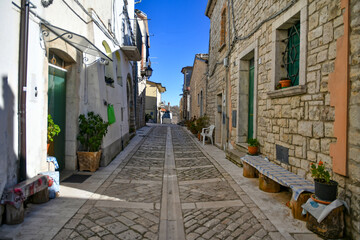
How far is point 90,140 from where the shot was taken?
5.10m

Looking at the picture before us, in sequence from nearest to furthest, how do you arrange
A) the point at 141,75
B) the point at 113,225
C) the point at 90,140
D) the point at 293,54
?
the point at 113,225
the point at 293,54
the point at 90,140
the point at 141,75

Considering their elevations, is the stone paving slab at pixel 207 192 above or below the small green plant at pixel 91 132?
below

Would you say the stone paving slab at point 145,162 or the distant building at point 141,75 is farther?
the distant building at point 141,75

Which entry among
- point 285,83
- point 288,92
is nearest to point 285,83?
point 285,83

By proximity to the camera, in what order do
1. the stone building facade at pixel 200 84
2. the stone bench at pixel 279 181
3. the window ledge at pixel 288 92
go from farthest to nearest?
the stone building facade at pixel 200 84 → the window ledge at pixel 288 92 → the stone bench at pixel 279 181

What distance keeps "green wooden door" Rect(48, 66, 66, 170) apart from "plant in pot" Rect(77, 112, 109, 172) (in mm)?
354

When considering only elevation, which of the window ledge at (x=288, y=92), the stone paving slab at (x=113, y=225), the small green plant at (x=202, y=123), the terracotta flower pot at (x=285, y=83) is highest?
the terracotta flower pot at (x=285, y=83)

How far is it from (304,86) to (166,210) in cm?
277

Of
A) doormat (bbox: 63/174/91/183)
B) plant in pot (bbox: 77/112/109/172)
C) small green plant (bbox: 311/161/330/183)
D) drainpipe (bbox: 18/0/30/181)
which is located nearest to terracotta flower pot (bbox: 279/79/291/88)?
small green plant (bbox: 311/161/330/183)

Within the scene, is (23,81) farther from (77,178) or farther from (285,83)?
(285,83)

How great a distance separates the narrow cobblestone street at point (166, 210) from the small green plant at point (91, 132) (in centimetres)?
76

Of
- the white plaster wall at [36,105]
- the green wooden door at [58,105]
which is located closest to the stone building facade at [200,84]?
the green wooden door at [58,105]

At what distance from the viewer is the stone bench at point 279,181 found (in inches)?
115

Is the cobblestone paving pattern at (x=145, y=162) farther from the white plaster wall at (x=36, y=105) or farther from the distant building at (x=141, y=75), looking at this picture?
the distant building at (x=141, y=75)
